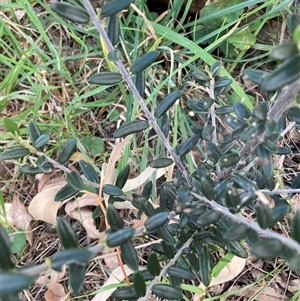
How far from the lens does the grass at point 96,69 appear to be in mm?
1632

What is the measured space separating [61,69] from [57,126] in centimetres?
20

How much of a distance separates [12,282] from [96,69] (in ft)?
3.94

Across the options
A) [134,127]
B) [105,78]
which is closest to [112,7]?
[105,78]

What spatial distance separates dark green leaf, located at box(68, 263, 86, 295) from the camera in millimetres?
806

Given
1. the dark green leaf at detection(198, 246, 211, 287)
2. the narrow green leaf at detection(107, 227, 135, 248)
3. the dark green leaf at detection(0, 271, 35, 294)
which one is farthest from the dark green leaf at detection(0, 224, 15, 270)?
the dark green leaf at detection(198, 246, 211, 287)

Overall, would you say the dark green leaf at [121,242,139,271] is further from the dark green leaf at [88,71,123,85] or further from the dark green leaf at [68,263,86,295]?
the dark green leaf at [88,71,123,85]

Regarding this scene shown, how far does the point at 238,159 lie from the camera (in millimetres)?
1031

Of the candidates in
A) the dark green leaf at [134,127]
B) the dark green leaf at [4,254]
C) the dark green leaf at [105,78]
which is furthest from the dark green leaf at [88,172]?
the dark green leaf at [4,254]

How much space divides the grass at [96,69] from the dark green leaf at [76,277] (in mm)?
775

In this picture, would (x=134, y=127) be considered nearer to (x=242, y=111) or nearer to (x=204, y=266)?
(x=242, y=111)

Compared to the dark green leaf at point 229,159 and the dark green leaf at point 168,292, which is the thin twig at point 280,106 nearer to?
the dark green leaf at point 229,159

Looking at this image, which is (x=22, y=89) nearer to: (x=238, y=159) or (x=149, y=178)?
(x=149, y=178)

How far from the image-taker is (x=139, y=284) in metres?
0.98

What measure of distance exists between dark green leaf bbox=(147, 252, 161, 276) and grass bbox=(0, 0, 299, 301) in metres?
0.56
